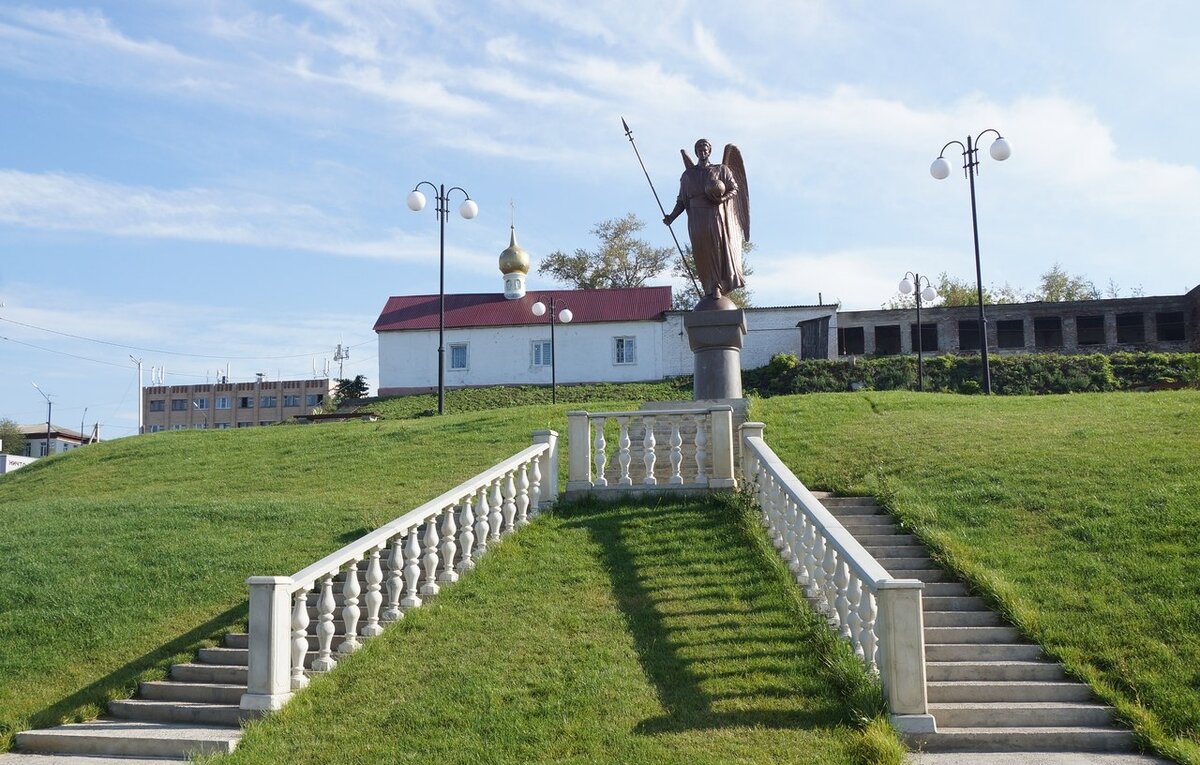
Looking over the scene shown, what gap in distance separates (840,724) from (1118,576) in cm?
395

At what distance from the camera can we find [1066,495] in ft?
37.7

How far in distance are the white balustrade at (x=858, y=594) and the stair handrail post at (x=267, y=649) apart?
13.9 ft

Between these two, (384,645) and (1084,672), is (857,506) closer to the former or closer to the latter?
(1084,672)

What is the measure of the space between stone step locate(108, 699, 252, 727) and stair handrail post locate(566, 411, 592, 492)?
554cm

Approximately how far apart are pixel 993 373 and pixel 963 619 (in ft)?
92.9

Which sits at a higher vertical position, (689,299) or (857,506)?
(689,299)

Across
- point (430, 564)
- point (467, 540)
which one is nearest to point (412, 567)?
point (430, 564)

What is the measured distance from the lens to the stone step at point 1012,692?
738 centimetres

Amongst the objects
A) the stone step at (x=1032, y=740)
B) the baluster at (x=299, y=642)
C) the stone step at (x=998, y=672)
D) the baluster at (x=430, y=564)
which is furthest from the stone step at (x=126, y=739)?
the stone step at (x=998, y=672)

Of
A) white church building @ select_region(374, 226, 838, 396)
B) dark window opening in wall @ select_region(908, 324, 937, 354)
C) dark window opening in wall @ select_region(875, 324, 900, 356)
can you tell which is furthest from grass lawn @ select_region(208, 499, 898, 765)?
dark window opening in wall @ select_region(875, 324, 900, 356)

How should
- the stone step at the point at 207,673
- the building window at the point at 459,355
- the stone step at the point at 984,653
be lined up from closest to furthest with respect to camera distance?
the stone step at the point at 984,653 → the stone step at the point at 207,673 → the building window at the point at 459,355

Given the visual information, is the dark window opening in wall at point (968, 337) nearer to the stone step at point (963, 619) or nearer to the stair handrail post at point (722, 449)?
Answer: the stair handrail post at point (722, 449)

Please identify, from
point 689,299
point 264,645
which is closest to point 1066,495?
point 264,645

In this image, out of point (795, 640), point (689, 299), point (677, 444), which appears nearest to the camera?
point (795, 640)
